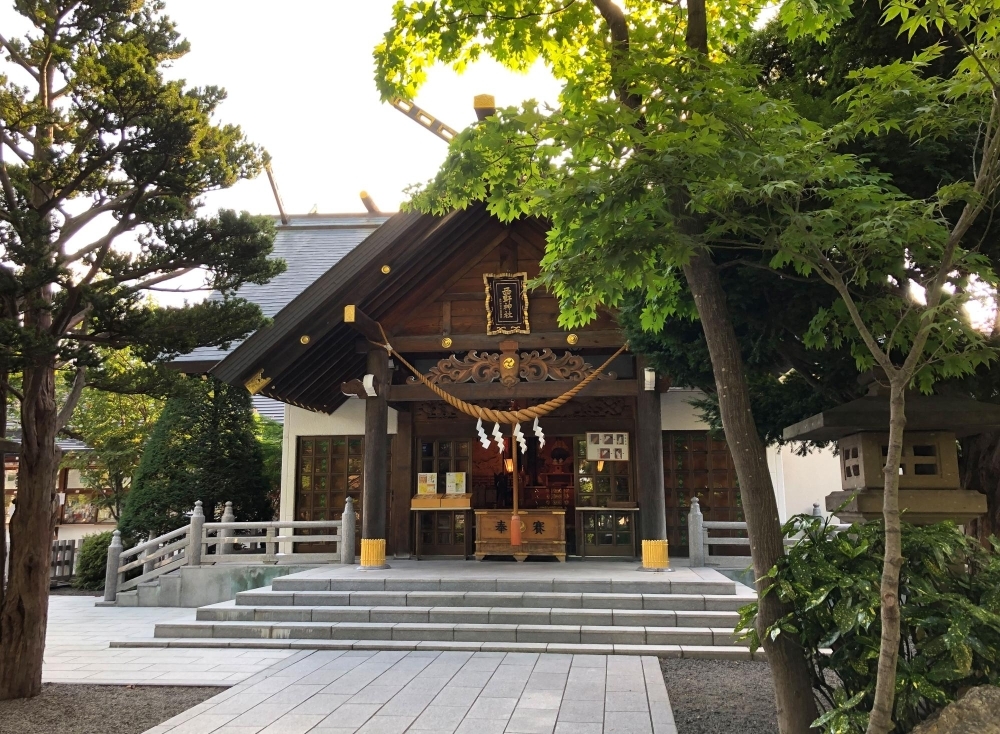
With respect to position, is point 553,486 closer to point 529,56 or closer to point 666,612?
point 666,612

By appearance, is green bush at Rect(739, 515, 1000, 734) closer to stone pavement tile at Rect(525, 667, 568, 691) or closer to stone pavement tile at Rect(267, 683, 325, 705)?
stone pavement tile at Rect(525, 667, 568, 691)

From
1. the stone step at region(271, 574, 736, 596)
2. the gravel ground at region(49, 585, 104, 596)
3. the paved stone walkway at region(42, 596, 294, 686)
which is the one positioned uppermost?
the stone step at region(271, 574, 736, 596)

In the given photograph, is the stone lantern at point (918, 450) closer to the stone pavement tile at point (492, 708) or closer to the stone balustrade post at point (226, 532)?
the stone pavement tile at point (492, 708)

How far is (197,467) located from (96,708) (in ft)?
22.3

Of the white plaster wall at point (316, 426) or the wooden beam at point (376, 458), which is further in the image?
the white plaster wall at point (316, 426)

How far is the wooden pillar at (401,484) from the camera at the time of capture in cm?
1266

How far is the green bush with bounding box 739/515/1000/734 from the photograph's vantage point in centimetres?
368

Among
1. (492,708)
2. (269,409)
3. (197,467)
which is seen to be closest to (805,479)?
(492,708)

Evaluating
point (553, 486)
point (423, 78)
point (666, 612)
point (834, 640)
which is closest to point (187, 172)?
point (423, 78)

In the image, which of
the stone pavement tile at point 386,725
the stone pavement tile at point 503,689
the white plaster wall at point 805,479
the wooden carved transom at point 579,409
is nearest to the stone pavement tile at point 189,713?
the stone pavement tile at point 386,725

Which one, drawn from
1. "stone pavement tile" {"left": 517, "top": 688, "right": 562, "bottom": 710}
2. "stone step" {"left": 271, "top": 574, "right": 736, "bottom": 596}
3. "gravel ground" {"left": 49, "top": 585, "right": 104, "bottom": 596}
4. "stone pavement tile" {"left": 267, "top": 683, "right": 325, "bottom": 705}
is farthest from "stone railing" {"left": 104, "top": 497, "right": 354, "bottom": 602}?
"stone pavement tile" {"left": 517, "top": 688, "right": 562, "bottom": 710}

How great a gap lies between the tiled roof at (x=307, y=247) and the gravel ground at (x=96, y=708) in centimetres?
1028

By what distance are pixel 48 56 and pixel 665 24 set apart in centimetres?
486

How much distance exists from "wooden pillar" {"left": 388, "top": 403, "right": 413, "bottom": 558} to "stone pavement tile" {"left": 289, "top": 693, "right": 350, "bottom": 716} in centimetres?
683
